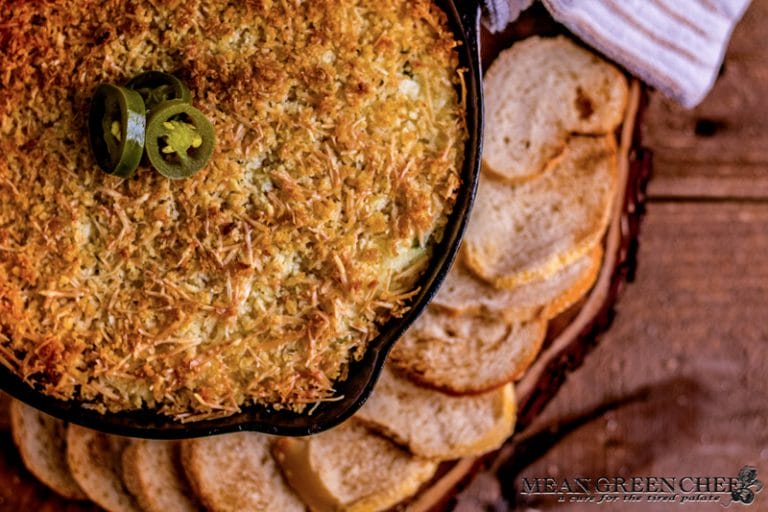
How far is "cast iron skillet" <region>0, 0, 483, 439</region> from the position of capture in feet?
8.04

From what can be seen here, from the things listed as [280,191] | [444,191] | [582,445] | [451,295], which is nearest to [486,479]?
[582,445]

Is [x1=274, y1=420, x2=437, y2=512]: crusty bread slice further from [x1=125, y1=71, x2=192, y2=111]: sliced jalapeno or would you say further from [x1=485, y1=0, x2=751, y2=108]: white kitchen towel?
[x1=485, y1=0, x2=751, y2=108]: white kitchen towel

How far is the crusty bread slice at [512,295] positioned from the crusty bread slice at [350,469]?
0.58 metres

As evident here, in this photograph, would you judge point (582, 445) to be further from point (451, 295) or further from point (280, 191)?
point (280, 191)

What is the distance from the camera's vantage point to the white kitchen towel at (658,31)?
296cm

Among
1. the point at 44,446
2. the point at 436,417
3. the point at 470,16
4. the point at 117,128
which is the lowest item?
the point at 436,417

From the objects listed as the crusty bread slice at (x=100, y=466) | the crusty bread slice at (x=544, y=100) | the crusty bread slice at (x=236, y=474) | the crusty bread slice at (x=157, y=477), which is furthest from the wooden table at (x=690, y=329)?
the crusty bread slice at (x=100, y=466)

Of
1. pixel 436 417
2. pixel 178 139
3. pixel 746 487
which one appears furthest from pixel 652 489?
pixel 178 139

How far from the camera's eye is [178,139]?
2.30 metres

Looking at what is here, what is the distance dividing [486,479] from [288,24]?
6.09 feet

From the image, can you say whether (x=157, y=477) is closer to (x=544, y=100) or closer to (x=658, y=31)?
(x=544, y=100)

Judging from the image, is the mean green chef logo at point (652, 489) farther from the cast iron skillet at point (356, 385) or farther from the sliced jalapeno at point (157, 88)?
the sliced jalapeno at point (157, 88)

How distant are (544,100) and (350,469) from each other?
1.56 metres

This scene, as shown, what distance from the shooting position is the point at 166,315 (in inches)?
95.3
